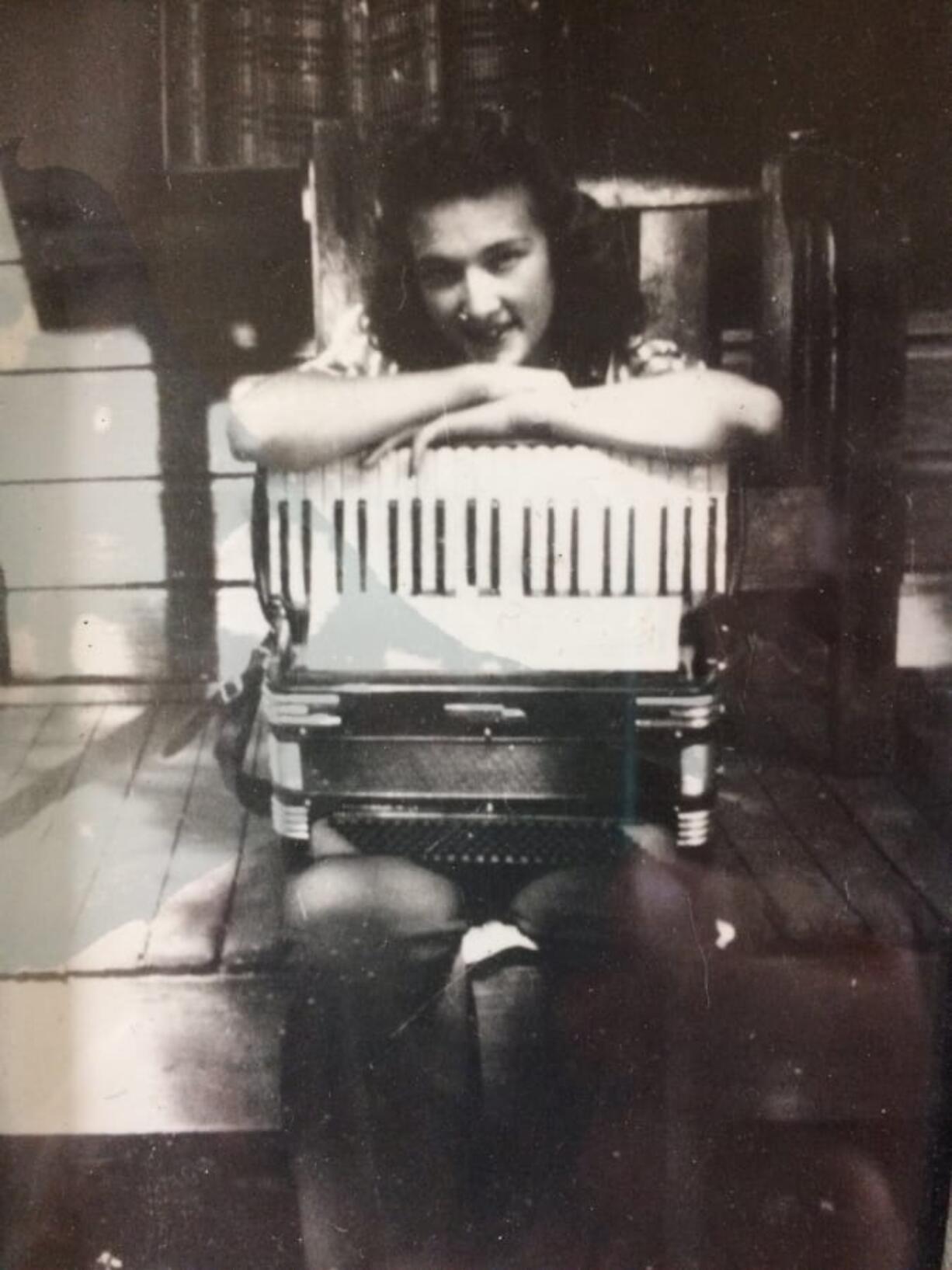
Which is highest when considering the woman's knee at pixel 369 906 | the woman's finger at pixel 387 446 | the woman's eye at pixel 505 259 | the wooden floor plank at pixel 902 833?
the woman's eye at pixel 505 259

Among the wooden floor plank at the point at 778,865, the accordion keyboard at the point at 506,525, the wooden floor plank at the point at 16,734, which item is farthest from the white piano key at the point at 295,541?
the wooden floor plank at the point at 778,865

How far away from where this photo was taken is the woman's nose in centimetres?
81

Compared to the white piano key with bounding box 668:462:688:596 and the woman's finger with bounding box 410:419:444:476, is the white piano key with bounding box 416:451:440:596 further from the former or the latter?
the white piano key with bounding box 668:462:688:596

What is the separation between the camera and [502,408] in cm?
81

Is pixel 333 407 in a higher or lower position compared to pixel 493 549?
higher

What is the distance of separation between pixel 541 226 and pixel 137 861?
548mm

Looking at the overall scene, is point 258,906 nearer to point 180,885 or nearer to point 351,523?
point 180,885

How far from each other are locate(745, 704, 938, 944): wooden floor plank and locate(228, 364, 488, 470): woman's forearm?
34 cm

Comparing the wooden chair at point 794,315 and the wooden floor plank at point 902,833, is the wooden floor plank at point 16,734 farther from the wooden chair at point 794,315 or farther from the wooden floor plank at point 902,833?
the wooden floor plank at point 902,833

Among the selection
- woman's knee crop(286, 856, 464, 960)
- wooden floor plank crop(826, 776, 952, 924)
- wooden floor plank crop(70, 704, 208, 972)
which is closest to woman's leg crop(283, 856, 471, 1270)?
woman's knee crop(286, 856, 464, 960)

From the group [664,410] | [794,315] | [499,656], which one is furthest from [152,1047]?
[794,315]

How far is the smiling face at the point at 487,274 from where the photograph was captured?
806 millimetres

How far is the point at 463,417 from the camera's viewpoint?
81 centimetres

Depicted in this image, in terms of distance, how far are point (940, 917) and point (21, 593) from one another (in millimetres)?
727
